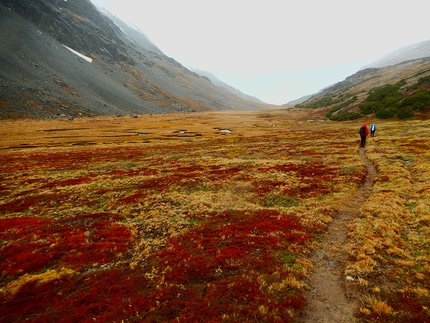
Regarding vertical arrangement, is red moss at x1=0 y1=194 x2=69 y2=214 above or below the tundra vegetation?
below

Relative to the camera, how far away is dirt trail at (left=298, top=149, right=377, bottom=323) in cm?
1021

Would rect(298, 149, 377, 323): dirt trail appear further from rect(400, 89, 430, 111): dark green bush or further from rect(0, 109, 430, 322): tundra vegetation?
rect(400, 89, 430, 111): dark green bush

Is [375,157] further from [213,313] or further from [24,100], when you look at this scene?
[24,100]

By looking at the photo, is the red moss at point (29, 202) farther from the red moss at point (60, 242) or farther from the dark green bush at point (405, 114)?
the dark green bush at point (405, 114)

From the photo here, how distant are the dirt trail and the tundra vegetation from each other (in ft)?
1.34

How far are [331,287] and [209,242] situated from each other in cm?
808

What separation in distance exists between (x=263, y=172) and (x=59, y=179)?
3265 cm

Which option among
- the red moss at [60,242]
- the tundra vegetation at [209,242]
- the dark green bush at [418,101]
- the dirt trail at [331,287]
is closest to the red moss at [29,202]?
the tundra vegetation at [209,242]

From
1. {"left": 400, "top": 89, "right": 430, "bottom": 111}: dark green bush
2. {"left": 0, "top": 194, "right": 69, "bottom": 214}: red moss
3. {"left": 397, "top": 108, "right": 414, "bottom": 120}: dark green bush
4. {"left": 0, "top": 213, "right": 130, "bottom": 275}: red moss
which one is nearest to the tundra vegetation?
{"left": 0, "top": 213, "right": 130, "bottom": 275}: red moss

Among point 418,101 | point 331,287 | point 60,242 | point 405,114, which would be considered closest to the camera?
point 331,287

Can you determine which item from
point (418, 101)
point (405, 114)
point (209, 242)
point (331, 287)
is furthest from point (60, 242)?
point (418, 101)

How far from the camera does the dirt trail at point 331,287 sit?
10211mm

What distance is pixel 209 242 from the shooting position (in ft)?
56.3

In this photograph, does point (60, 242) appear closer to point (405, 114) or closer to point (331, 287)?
point (331, 287)
